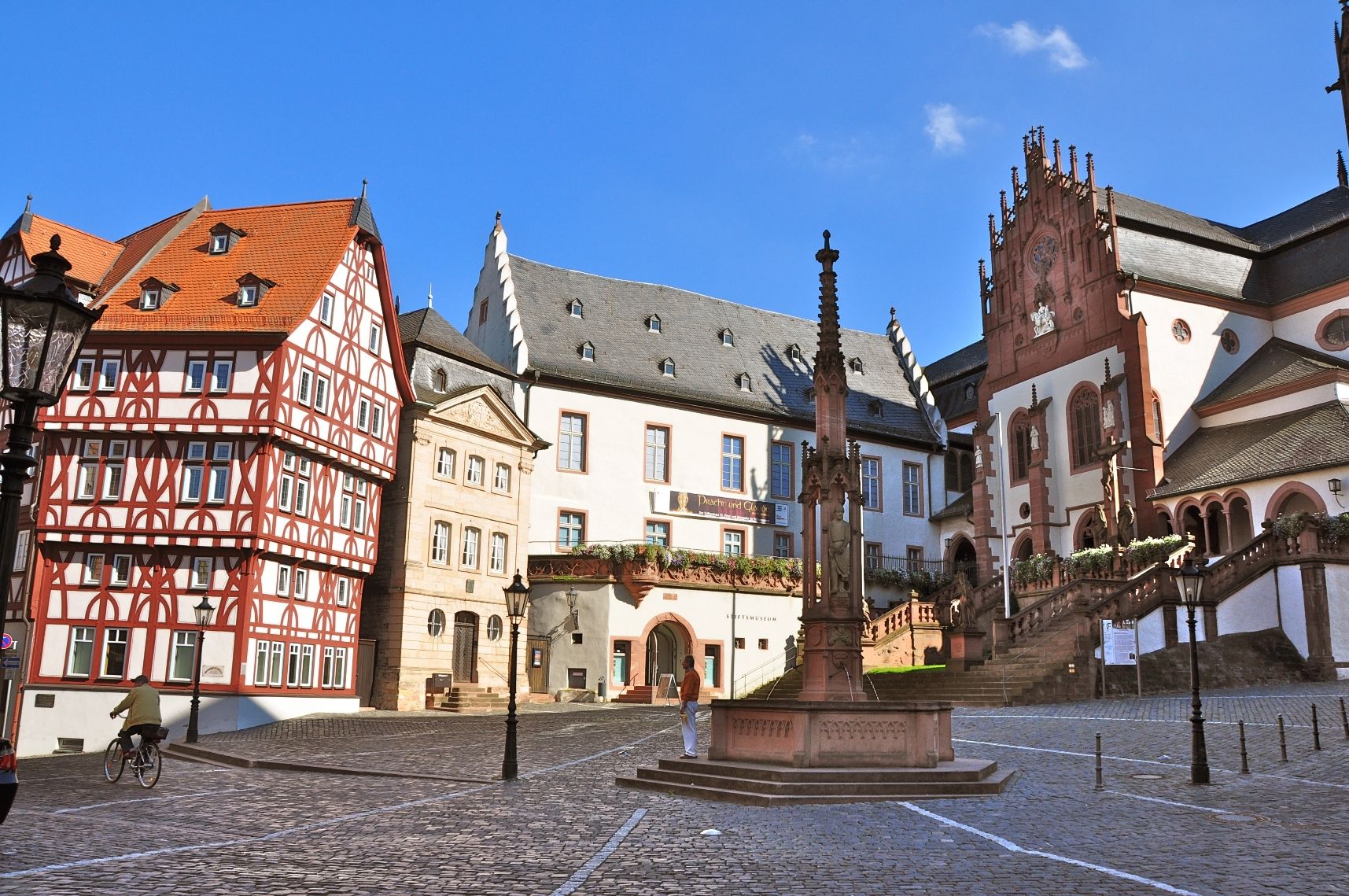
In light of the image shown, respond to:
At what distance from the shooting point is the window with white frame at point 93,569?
2988 centimetres

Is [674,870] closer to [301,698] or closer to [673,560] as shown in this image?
[301,698]

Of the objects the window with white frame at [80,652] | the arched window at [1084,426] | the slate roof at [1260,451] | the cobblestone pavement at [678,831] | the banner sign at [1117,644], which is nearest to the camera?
the cobblestone pavement at [678,831]

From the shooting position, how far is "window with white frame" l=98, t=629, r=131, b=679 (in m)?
29.3

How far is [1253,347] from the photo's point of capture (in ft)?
146

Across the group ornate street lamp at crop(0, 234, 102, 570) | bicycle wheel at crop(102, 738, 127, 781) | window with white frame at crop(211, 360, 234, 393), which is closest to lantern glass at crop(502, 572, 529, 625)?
bicycle wheel at crop(102, 738, 127, 781)

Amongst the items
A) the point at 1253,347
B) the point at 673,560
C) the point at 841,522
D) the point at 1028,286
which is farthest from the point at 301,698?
the point at 1253,347

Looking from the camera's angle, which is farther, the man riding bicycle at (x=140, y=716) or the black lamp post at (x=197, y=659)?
the black lamp post at (x=197, y=659)

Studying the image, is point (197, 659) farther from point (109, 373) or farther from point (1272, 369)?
point (1272, 369)

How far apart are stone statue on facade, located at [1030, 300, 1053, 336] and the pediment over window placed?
99.9 ft

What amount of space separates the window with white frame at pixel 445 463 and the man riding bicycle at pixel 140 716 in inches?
740

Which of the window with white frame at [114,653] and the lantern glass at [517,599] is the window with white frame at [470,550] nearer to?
the window with white frame at [114,653]

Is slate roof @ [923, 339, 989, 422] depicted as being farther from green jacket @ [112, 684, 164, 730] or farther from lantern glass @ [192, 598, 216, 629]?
green jacket @ [112, 684, 164, 730]

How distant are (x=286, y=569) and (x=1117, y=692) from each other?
21.7m

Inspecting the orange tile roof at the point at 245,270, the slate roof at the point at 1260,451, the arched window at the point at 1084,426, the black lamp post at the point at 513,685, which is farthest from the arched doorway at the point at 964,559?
the black lamp post at the point at 513,685
